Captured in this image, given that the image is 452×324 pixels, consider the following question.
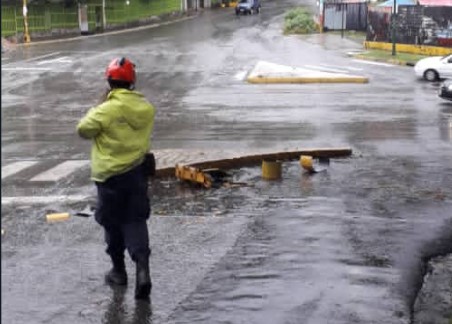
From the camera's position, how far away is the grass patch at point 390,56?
36.0 metres

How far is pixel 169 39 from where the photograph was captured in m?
50.0

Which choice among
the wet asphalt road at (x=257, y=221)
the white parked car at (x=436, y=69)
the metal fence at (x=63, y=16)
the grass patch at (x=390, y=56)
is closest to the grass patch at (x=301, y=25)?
the metal fence at (x=63, y=16)

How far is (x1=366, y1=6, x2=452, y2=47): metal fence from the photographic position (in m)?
37.9

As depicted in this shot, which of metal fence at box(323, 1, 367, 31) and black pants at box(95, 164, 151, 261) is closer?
black pants at box(95, 164, 151, 261)

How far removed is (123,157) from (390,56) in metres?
33.0

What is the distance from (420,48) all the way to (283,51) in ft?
22.3

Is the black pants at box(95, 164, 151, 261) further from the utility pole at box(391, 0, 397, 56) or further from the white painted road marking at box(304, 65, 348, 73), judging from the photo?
the utility pole at box(391, 0, 397, 56)

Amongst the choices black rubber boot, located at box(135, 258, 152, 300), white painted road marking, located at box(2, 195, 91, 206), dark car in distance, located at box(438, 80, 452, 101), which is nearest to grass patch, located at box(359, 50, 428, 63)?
dark car in distance, located at box(438, 80, 452, 101)

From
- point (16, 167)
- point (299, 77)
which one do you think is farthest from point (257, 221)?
point (299, 77)

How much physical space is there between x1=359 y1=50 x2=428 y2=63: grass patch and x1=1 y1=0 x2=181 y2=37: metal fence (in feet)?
65.5

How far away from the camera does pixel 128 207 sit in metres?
5.90

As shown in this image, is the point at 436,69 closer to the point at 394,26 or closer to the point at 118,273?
the point at 394,26

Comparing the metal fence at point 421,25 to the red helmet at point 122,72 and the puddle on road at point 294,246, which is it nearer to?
the puddle on road at point 294,246

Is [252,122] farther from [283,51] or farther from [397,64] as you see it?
[283,51]
